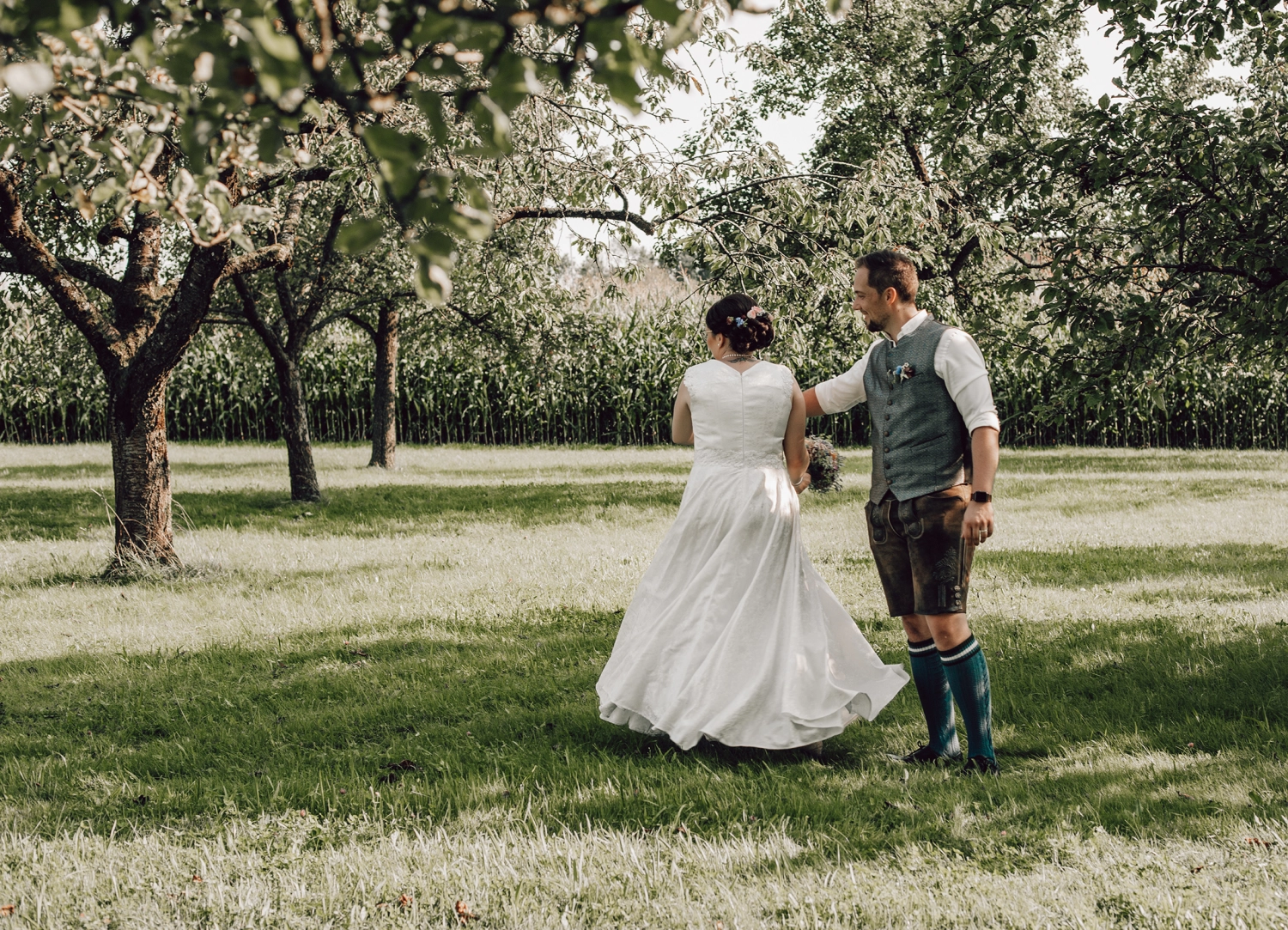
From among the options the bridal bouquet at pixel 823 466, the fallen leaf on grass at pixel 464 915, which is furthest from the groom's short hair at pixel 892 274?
the bridal bouquet at pixel 823 466

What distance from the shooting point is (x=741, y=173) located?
8367 millimetres

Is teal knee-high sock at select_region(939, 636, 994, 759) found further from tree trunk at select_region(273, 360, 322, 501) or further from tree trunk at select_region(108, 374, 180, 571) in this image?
tree trunk at select_region(273, 360, 322, 501)

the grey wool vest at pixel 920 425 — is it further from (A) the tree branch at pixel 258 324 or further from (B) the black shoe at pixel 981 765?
(A) the tree branch at pixel 258 324

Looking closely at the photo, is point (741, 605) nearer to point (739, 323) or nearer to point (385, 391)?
point (739, 323)

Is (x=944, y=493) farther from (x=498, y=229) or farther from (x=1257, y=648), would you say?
(x=498, y=229)

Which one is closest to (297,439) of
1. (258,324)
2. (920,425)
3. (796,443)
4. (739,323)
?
(258,324)

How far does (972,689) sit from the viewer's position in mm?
4293

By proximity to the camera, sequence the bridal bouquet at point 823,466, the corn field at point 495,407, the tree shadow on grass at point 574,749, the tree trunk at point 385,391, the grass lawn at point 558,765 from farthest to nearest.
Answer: the corn field at point 495,407, the tree trunk at point 385,391, the bridal bouquet at point 823,466, the tree shadow on grass at point 574,749, the grass lawn at point 558,765

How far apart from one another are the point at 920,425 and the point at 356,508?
10.7m

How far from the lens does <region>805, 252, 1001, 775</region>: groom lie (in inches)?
163

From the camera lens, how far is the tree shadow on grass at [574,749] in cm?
396

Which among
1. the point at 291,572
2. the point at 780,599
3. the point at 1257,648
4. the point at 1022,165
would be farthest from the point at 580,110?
the point at 1257,648

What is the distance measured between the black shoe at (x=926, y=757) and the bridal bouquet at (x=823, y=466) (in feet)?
34.5

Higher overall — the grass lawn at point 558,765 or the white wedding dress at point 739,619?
the white wedding dress at point 739,619
